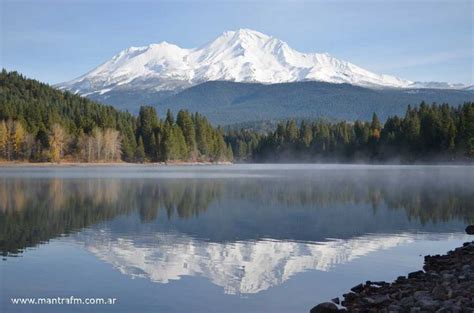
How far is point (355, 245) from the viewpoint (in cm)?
2202

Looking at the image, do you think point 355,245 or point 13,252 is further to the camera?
point 355,245

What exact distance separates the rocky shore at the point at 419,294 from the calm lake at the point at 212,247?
84 cm

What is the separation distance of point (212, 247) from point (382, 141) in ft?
380

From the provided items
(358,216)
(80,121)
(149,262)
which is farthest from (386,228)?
(80,121)

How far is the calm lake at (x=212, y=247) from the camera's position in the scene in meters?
14.7

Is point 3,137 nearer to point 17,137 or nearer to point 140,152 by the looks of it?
point 17,137

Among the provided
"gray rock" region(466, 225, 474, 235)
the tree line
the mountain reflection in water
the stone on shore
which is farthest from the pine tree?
the stone on shore

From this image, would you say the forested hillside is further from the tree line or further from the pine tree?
the tree line

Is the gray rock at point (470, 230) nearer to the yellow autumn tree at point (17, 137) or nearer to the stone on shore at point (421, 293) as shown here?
the stone on shore at point (421, 293)

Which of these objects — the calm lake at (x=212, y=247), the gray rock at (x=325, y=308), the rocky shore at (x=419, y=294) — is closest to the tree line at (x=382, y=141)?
the calm lake at (x=212, y=247)

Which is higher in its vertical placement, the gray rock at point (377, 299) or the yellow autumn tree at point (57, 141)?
the yellow autumn tree at point (57, 141)

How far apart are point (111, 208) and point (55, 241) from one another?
1193 cm

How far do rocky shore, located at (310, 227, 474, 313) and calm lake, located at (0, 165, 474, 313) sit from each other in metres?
0.84

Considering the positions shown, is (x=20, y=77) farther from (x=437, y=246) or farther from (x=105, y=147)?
(x=437, y=246)
